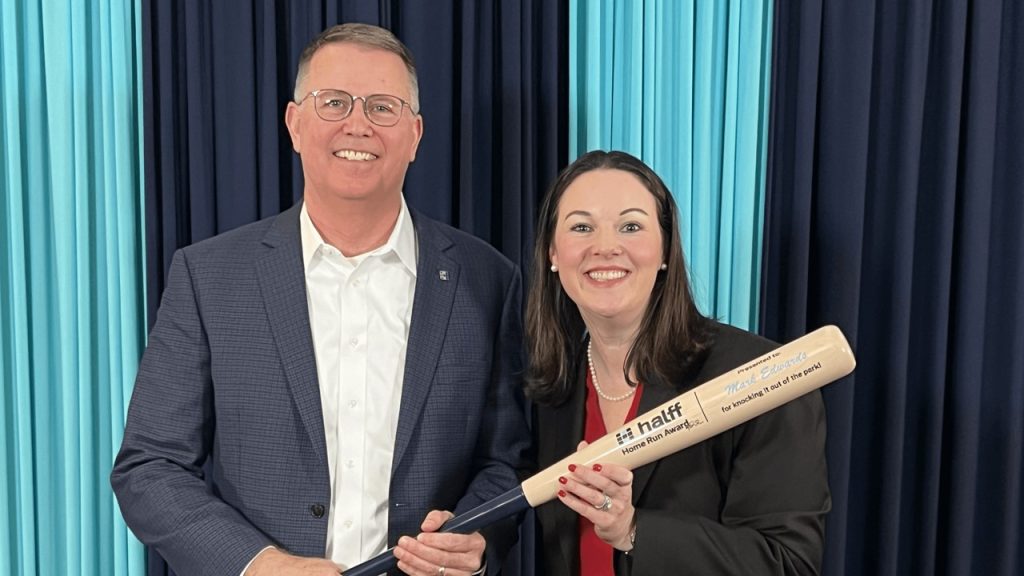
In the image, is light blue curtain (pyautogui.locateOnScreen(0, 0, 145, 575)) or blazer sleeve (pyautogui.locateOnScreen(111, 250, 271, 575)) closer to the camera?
blazer sleeve (pyautogui.locateOnScreen(111, 250, 271, 575))

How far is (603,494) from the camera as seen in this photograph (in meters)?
1.42

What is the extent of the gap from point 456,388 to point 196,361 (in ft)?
1.66

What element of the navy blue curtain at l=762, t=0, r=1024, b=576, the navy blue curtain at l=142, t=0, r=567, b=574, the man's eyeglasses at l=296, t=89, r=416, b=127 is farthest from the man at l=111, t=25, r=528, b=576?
the navy blue curtain at l=762, t=0, r=1024, b=576

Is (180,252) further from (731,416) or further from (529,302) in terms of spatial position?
(731,416)

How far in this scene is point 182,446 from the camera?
1.65 meters

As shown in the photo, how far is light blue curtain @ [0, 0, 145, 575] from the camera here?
2.12 meters

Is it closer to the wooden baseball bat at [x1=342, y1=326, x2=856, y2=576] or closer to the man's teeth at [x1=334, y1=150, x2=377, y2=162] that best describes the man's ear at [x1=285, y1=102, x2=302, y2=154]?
the man's teeth at [x1=334, y1=150, x2=377, y2=162]

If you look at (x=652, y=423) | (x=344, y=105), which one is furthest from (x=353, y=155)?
(x=652, y=423)

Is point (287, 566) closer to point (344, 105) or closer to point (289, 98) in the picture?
point (344, 105)

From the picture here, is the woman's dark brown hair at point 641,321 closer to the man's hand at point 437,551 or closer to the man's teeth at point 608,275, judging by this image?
the man's teeth at point 608,275

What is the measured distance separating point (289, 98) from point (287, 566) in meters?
1.21

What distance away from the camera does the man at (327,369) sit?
5.35 ft

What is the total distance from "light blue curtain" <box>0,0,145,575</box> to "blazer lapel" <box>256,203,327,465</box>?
67 centimetres

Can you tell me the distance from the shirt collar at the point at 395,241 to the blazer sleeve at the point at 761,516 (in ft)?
2.28
